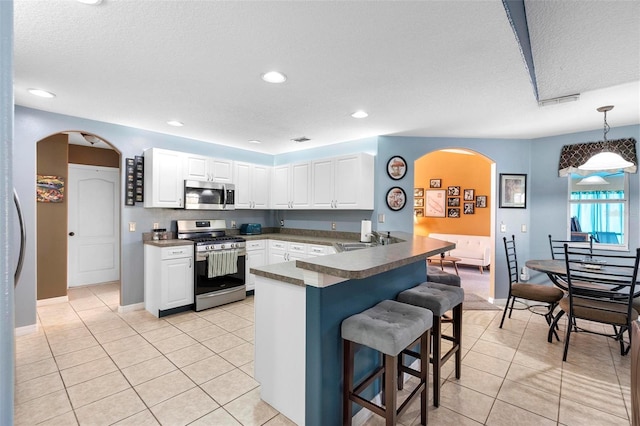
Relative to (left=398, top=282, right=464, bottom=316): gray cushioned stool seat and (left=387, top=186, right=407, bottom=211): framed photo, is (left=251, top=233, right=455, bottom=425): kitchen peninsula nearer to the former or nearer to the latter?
(left=398, top=282, right=464, bottom=316): gray cushioned stool seat

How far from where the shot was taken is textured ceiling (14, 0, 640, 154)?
5.57 ft

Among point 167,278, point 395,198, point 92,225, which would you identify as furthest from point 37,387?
point 395,198

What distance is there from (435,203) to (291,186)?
399cm

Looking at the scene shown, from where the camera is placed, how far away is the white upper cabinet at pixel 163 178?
3.97 meters

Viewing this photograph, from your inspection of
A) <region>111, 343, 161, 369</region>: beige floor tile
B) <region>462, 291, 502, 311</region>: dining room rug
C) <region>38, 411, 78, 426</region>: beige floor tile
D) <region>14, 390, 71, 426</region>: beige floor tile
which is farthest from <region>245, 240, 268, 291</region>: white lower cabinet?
<region>462, 291, 502, 311</region>: dining room rug

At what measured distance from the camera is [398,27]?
1.79 meters

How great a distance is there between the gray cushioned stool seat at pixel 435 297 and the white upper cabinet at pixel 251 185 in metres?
3.37

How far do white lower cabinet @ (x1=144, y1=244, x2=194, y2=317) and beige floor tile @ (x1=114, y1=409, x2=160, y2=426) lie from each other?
1.90 m

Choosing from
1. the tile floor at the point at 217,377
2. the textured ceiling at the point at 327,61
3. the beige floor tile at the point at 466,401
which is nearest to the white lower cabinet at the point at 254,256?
the tile floor at the point at 217,377

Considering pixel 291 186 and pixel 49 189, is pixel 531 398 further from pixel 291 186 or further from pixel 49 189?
pixel 49 189

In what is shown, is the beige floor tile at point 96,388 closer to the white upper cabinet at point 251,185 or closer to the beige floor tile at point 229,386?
the beige floor tile at point 229,386

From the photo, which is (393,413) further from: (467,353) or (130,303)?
(130,303)

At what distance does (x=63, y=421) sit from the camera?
6.47 ft

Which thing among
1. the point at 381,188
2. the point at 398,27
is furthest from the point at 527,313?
the point at 398,27
